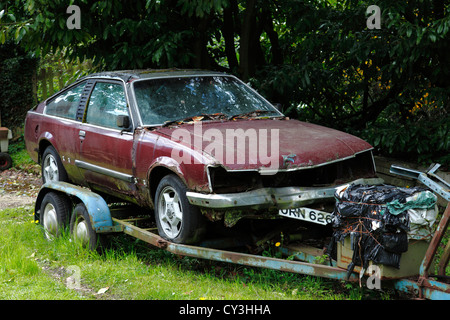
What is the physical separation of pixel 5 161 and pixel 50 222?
22.9ft

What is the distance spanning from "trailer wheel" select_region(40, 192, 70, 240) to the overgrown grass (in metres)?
0.19

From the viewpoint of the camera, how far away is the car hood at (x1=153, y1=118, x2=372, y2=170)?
5.12 m

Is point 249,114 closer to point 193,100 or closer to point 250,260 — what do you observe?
point 193,100

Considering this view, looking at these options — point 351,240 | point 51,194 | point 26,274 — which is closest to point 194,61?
point 51,194

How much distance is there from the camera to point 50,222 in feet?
23.2

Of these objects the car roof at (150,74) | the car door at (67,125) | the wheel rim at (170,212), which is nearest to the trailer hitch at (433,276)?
the wheel rim at (170,212)

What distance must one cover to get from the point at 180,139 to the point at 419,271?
2.35m

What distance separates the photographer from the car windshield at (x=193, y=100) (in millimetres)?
6238

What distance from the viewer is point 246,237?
5.69 meters

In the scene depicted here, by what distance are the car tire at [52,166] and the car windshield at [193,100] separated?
5.90 ft

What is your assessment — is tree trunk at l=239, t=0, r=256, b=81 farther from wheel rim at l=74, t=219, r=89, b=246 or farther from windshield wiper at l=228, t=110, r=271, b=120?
wheel rim at l=74, t=219, r=89, b=246

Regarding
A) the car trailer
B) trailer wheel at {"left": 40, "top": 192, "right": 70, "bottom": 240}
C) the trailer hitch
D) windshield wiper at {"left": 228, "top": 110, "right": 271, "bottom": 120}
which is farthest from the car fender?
the trailer hitch

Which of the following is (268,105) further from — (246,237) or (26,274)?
(26,274)

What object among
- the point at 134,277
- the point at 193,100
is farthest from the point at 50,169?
the point at 134,277
